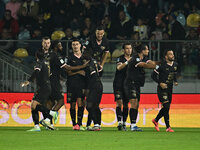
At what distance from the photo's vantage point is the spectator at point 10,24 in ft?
65.7

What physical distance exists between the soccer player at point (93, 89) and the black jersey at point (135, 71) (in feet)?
2.49

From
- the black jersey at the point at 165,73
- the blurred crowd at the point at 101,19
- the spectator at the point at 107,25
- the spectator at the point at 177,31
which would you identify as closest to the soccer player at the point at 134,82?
the black jersey at the point at 165,73

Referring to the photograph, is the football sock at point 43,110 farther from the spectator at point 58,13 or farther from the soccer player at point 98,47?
the spectator at point 58,13

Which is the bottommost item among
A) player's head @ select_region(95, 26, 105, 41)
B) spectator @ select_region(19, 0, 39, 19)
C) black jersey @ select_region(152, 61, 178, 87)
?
black jersey @ select_region(152, 61, 178, 87)

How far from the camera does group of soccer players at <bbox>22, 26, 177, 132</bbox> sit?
13164mm

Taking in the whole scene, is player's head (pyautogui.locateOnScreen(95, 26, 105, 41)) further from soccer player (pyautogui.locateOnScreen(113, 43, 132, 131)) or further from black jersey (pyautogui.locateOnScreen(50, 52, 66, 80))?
black jersey (pyautogui.locateOnScreen(50, 52, 66, 80))

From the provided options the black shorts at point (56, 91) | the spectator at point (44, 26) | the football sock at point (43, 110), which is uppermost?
the spectator at point (44, 26)

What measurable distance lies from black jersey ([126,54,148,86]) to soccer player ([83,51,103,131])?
76 cm

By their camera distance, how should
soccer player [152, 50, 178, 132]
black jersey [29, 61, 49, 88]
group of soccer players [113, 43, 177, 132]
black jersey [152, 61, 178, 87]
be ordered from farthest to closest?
black jersey [152, 61, 178, 87] → soccer player [152, 50, 178, 132] → group of soccer players [113, 43, 177, 132] → black jersey [29, 61, 49, 88]

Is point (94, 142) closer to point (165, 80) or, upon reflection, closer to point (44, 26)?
point (165, 80)

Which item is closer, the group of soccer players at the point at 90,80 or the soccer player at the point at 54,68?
the group of soccer players at the point at 90,80

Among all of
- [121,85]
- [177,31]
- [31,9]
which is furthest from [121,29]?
[121,85]

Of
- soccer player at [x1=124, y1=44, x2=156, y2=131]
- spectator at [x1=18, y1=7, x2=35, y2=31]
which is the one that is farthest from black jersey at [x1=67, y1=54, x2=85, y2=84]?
spectator at [x1=18, y1=7, x2=35, y2=31]

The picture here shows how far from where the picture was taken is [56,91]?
47.3 ft
